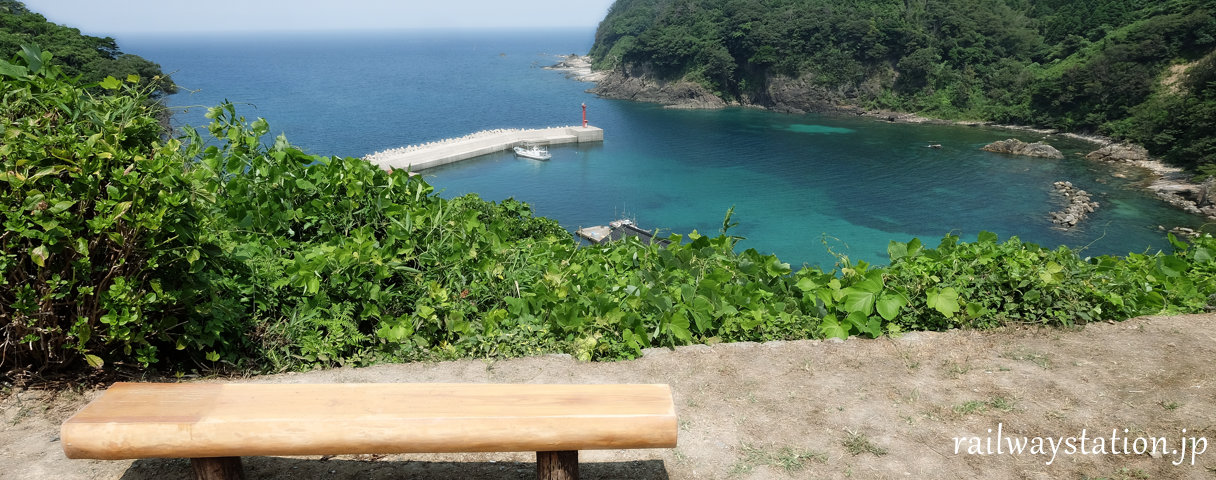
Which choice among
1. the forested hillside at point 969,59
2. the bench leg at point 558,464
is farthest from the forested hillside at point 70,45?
the forested hillside at point 969,59

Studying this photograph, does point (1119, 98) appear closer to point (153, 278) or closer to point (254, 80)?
point (153, 278)

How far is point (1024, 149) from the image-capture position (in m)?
39.4

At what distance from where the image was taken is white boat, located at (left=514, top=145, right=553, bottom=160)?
41.0 meters

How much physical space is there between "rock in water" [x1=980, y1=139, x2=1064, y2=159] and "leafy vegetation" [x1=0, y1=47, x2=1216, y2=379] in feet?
129

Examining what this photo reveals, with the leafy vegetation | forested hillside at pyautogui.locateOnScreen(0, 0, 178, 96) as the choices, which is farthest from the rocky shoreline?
forested hillside at pyautogui.locateOnScreen(0, 0, 178, 96)

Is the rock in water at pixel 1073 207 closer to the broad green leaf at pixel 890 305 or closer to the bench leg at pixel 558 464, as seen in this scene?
the broad green leaf at pixel 890 305

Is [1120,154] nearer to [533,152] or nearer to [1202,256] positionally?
[533,152]

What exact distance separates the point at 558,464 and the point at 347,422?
0.62m

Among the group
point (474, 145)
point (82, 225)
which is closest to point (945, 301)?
point (82, 225)

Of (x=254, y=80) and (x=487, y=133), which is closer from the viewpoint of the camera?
(x=487, y=133)

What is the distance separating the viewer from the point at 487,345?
352 centimetres

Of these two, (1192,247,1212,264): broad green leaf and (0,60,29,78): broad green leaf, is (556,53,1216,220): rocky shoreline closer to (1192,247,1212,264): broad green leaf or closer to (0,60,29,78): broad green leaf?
(1192,247,1212,264): broad green leaf

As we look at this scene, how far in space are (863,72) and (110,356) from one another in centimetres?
5996

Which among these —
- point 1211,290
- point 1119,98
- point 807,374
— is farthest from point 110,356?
point 1119,98
